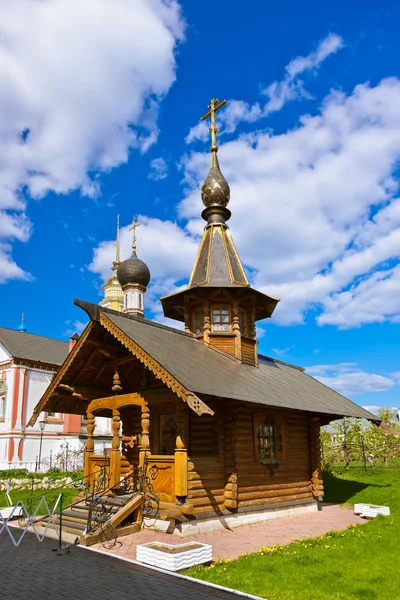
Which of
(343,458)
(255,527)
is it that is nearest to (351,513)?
(255,527)

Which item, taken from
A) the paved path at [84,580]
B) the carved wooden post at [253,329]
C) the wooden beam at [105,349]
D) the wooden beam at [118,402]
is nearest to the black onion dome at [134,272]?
the carved wooden post at [253,329]

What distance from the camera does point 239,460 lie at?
11977 mm

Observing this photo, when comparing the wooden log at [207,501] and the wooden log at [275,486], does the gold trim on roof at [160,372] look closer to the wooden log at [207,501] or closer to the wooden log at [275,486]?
the wooden log at [207,501]

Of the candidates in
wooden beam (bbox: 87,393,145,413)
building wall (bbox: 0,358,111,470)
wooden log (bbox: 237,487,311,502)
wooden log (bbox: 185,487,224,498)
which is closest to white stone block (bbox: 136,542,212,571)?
wooden log (bbox: 185,487,224,498)

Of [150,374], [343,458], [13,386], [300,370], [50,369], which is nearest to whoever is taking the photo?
[150,374]

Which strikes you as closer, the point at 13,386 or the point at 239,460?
the point at 239,460

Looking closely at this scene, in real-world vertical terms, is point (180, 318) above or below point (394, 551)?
above

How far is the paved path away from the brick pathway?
2.51 ft

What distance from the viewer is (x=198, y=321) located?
53.1 ft

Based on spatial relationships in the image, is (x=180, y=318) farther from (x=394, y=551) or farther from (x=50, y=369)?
(x=50, y=369)

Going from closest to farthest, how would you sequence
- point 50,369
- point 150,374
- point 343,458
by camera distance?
point 150,374 < point 343,458 < point 50,369

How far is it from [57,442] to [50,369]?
14.8 feet

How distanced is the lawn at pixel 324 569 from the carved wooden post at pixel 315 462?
12.4ft

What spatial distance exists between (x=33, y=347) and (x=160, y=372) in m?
23.9
